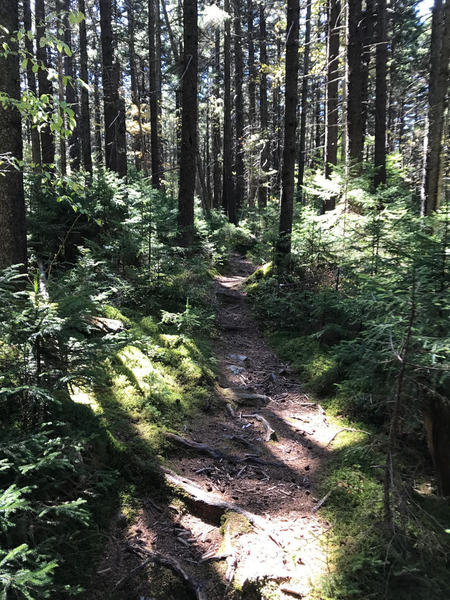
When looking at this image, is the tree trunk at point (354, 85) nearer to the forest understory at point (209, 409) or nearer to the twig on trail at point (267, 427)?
the forest understory at point (209, 409)

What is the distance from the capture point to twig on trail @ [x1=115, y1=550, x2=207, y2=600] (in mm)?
2932

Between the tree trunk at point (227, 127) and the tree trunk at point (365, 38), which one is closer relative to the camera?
the tree trunk at point (365, 38)

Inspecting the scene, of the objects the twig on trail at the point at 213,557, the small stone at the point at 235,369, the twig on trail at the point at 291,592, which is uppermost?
the small stone at the point at 235,369

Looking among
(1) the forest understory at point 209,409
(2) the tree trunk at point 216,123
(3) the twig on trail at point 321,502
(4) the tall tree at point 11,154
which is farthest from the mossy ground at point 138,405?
(2) the tree trunk at point 216,123

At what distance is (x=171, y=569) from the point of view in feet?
→ 10.2

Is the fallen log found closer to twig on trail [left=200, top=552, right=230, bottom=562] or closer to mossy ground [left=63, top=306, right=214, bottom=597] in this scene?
mossy ground [left=63, top=306, right=214, bottom=597]

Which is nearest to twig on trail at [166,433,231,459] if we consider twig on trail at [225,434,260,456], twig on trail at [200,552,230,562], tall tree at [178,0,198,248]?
twig on trail at [225,434,260,456]

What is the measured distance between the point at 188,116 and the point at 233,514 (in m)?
10.4

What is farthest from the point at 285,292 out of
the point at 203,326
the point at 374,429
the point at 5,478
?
the point at 5,478

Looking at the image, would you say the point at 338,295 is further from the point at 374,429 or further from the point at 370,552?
the point at 370,552

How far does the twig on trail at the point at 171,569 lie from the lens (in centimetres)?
293

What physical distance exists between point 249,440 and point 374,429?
164 cm

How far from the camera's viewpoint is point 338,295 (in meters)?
7.03

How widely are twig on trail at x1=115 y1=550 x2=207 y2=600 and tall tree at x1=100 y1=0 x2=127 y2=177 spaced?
12.7 metres
